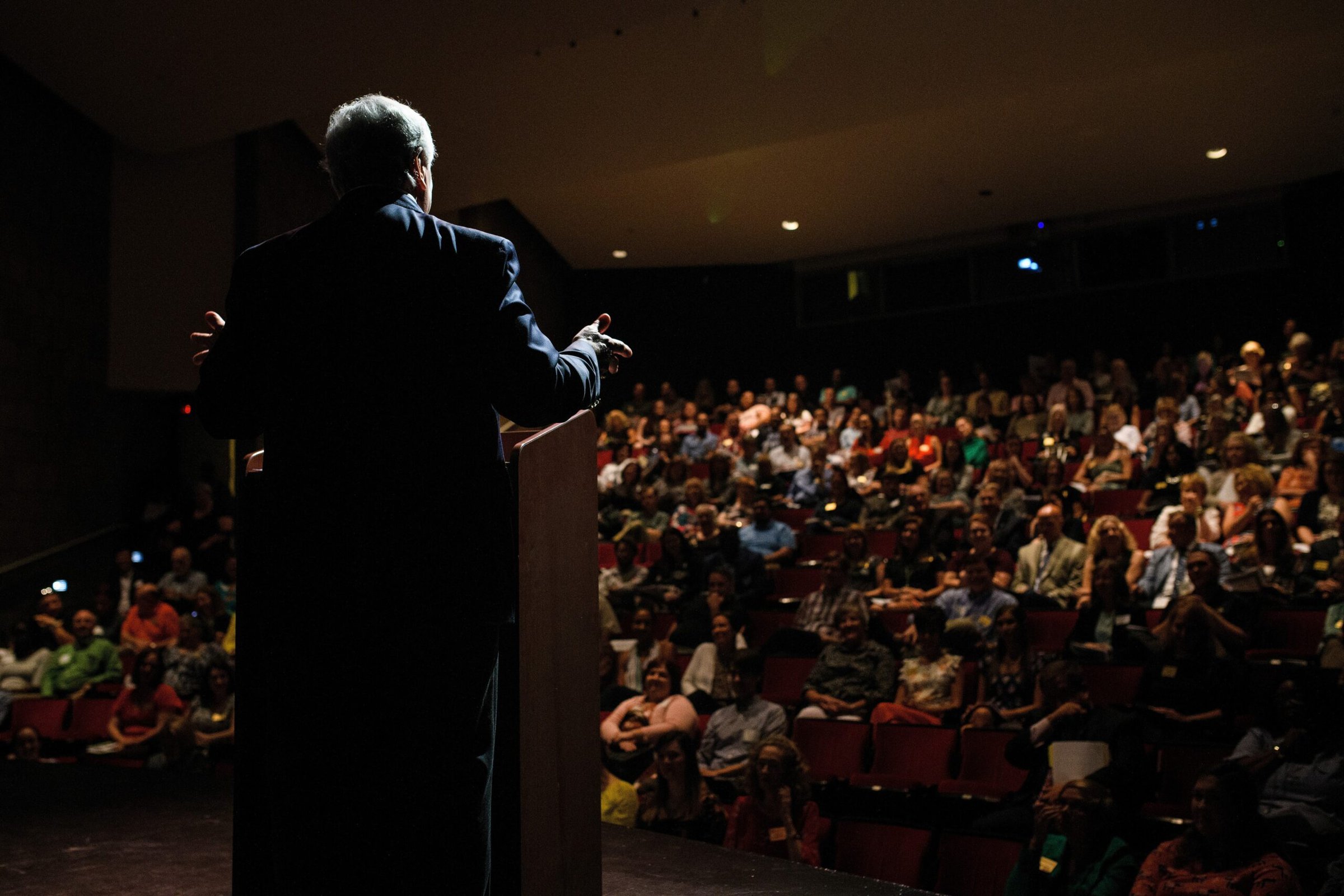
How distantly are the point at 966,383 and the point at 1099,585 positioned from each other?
654 cm

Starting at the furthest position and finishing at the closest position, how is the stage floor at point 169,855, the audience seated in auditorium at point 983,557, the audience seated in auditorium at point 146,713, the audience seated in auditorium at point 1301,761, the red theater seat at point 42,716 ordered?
the audience seated in auditorium at point 983,557 < the red theater seat at point 42,716 < the audience seated in auditorium at point 146,713 < the audience seated in auditorium at point 1301,761 < the stage floor at point 169,855

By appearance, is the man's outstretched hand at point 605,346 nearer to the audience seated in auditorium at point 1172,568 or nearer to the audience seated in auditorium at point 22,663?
the audience seated in auditorium at point 1172,568

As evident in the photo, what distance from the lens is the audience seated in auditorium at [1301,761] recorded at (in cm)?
295

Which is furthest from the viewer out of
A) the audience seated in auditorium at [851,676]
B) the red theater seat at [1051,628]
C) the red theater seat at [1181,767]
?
the red theater seat at [1051,628]

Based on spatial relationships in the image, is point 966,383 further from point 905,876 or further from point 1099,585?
point 905,876

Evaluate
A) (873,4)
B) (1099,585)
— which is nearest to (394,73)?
(873,4)

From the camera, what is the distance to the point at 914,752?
3906mm

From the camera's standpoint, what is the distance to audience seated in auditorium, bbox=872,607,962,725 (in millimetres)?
4199

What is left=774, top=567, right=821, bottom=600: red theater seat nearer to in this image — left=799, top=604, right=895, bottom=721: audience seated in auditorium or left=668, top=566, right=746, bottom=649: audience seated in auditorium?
left=668, top=566, right=746, bottom=649: audience seated in auditorium

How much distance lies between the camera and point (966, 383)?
428 inches

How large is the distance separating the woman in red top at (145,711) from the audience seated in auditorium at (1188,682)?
4051mm

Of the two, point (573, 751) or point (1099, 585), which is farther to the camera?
point (1099, 585)

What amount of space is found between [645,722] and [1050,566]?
220cm

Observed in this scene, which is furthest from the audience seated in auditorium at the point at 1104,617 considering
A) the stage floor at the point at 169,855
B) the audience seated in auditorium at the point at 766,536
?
the stage floor at the point at 169,855
